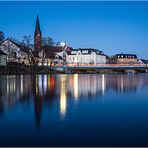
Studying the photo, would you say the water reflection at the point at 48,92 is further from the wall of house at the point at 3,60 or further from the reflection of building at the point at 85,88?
the wall of house at the point at 3,60

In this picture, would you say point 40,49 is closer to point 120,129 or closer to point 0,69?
point 0,69

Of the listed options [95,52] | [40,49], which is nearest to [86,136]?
[40,49]

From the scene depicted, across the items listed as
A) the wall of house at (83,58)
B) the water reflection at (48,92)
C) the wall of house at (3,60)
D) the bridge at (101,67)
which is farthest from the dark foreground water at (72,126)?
the wall of house at (83,58)

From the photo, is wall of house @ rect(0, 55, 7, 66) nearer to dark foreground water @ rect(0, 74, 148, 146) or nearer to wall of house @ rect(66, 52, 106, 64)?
dark foreground water @ rect(0, 74, 148, 146)

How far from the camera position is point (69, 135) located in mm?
8398

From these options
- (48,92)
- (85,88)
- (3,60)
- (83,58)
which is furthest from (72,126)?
(83,58)

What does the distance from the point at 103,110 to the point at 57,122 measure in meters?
3.72

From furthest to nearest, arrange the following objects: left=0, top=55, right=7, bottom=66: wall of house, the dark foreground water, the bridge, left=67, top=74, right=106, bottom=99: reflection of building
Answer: the bridge
left=0, top=55, right=7, bottom=66: wall of house
left=67, top=74, right=106, bottom=99: reflection of building
the dark foreground water

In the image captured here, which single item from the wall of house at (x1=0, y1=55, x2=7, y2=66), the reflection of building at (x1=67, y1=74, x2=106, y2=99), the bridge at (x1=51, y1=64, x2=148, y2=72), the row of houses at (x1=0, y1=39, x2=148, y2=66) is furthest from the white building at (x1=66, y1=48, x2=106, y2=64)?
the reflection of building at (x1=67, y1=74, x2=106, y2=99)

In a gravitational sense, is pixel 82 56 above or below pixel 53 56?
above

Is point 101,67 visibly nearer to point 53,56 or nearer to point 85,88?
point 53,56

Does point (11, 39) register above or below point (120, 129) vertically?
above

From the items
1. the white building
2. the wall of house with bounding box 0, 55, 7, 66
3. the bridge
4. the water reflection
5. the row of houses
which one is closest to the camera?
the water reflection

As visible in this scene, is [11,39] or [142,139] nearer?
[142,139]
